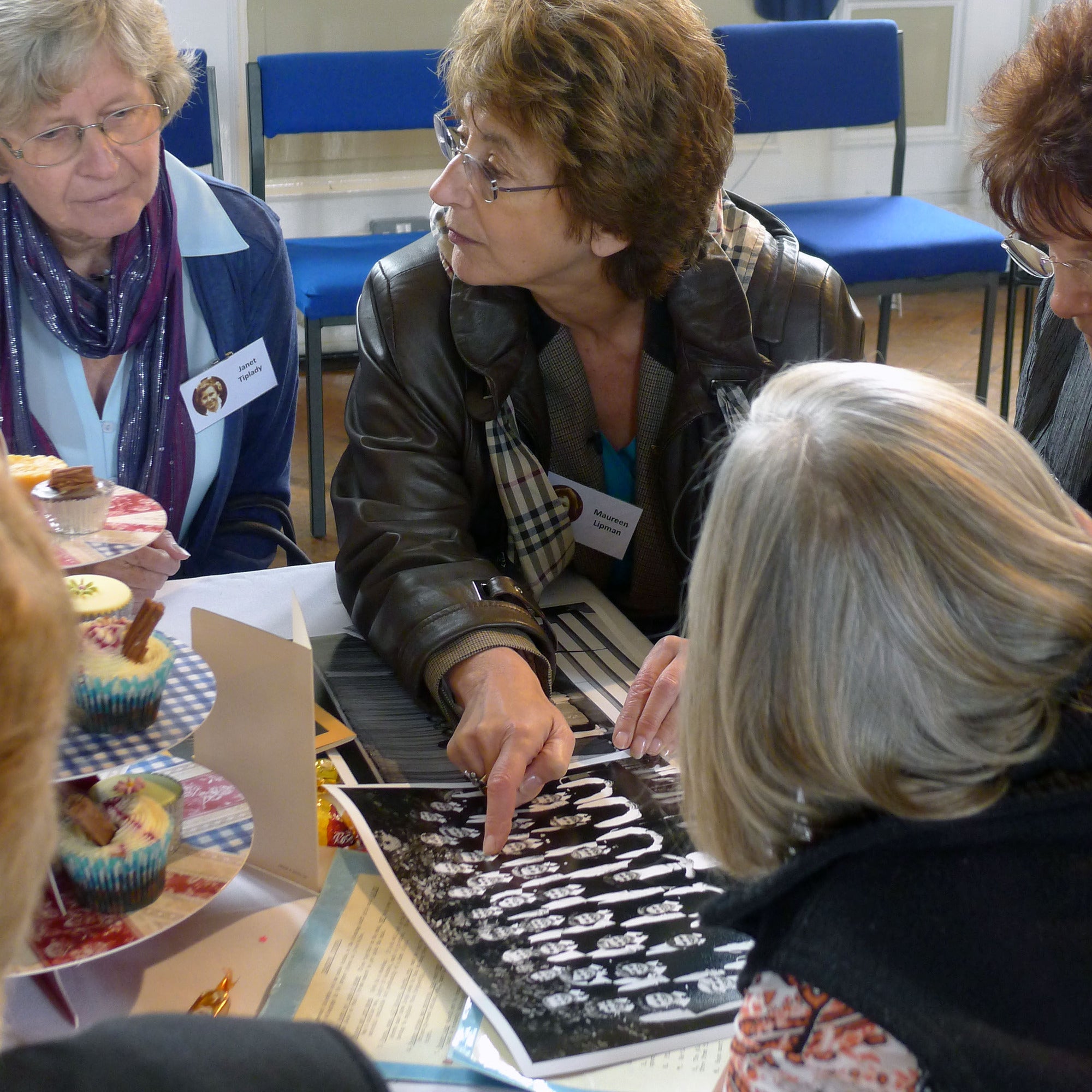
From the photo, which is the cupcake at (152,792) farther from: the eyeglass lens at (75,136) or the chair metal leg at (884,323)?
the chair metal leg at (884,323)

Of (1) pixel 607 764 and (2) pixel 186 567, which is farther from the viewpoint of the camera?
(2) pixel 186 567

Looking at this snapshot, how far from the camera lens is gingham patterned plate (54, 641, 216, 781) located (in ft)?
2.82

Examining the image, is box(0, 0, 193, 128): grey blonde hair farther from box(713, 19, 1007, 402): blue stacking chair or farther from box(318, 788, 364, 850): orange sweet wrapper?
box(713, 19, 1007, 402): blue stacking chair

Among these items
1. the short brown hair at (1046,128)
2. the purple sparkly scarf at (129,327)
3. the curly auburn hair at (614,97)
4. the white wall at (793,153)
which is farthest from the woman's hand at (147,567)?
the white wall at (793,153)

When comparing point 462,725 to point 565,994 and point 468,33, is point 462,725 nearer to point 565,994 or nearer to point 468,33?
point 565,994

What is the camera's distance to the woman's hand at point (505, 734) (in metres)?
1.08

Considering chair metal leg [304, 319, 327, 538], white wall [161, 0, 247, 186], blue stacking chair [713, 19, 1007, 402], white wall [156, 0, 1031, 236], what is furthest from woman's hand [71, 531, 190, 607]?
white wall [156, 0, 1031, 236]

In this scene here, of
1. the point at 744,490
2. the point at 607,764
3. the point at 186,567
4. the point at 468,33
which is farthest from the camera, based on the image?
the point at 186,567

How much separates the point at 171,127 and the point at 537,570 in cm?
239

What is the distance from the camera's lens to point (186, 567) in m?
1.93

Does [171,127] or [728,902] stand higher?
[171,127]

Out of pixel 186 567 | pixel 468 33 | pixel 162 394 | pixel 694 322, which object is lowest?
pixel 186 567

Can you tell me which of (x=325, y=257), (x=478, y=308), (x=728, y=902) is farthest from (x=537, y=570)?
(x=325, y=257)

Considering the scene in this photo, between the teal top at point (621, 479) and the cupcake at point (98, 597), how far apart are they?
2.62 ft
